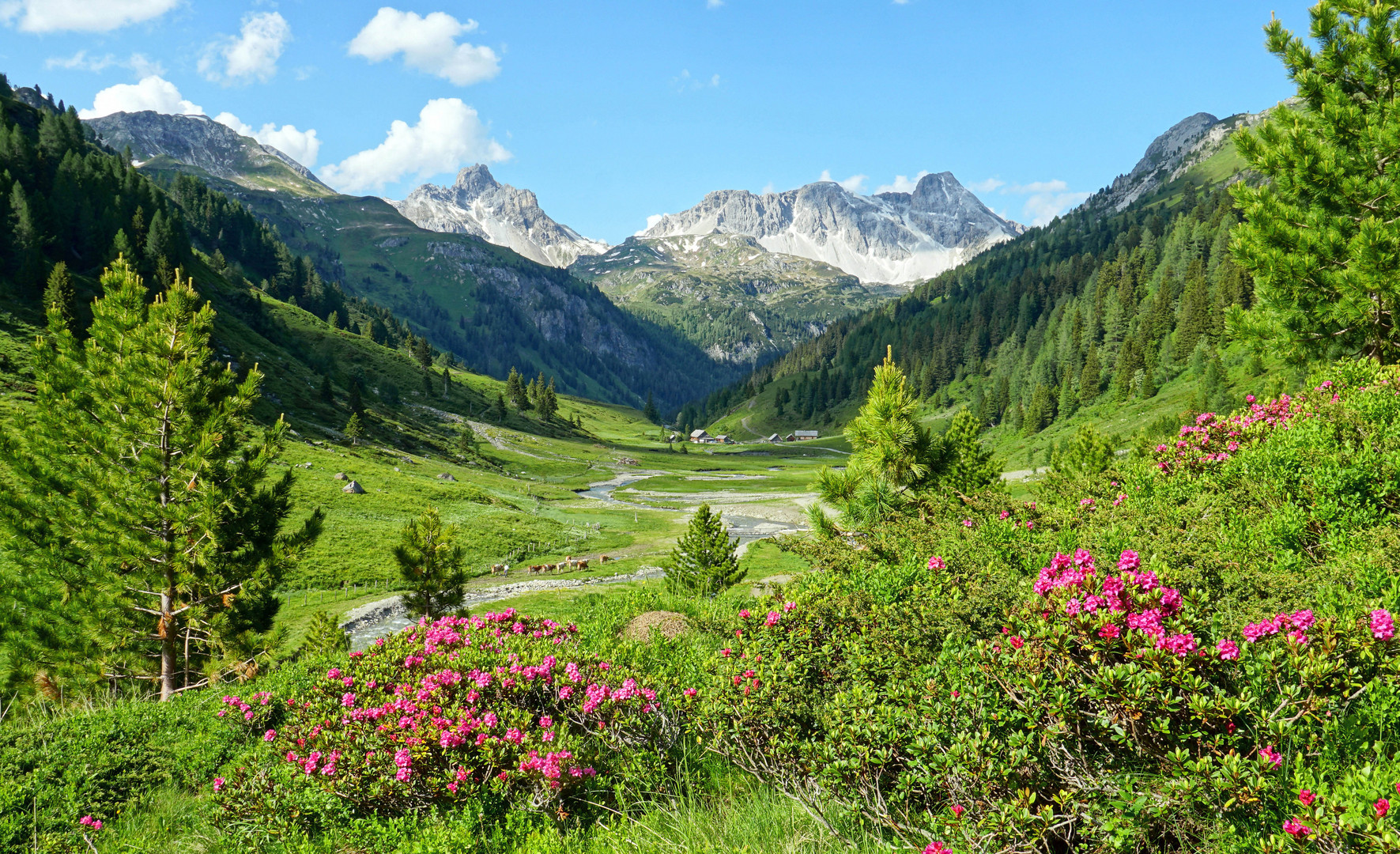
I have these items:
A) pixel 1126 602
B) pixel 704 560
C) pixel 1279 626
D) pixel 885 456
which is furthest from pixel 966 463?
pixel 1126 602

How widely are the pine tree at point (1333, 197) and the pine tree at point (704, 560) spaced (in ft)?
69.8

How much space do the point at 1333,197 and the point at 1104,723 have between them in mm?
17970

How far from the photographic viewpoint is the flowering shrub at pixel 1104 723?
467cm

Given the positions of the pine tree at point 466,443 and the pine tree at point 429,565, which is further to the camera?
the pine tree at point 466,443

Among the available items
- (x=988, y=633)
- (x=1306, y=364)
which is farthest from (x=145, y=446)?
(x=1306, y=364)

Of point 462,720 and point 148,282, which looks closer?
point 462,720

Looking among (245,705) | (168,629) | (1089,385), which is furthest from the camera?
(1089,385)

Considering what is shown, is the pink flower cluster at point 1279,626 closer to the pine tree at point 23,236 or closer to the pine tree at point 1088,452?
the pine tree at point 1088,452

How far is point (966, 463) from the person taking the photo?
32.8 m

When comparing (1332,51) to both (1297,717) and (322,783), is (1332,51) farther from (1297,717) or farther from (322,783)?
(322,783)

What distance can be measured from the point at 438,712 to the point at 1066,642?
7.32m

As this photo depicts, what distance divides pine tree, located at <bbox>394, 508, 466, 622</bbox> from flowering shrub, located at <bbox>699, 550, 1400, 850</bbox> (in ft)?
83.1

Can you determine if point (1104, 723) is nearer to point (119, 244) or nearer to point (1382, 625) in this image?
point (1382, 625)

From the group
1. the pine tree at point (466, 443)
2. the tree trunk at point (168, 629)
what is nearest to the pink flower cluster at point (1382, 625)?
the tree trunk at point (168, 629)
